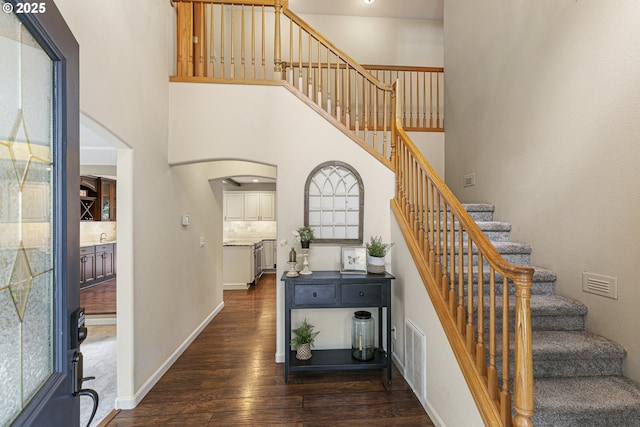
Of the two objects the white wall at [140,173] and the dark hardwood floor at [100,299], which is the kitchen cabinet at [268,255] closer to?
the dark hardwood floor at [100,299]

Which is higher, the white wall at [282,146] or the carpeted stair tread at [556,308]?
the white wall at [282,146]

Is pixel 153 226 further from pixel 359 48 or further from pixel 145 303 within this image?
pixel 359 48

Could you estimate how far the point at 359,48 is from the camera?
5750 millimetres

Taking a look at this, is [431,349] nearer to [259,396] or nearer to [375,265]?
[375,265]

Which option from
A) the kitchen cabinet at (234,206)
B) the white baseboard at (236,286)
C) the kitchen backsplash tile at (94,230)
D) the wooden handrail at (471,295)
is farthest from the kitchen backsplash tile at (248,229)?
the wooden handrail at (471,295)

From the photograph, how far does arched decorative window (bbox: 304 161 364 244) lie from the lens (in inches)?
125

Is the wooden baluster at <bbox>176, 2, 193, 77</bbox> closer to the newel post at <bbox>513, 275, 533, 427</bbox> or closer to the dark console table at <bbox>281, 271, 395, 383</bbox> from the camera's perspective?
the dark console table at <bbox>281, 271, 395, 383</bbox>

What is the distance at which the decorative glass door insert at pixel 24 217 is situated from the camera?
2.35 ft

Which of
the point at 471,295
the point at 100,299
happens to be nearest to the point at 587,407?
the point at 471,295

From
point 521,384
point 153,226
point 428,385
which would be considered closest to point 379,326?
point 428,385

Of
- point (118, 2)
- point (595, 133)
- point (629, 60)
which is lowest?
point (595, 133)

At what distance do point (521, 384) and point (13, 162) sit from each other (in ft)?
A: 6.59

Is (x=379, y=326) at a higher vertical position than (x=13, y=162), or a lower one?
lower

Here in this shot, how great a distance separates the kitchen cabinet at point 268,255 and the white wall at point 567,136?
5724mm
